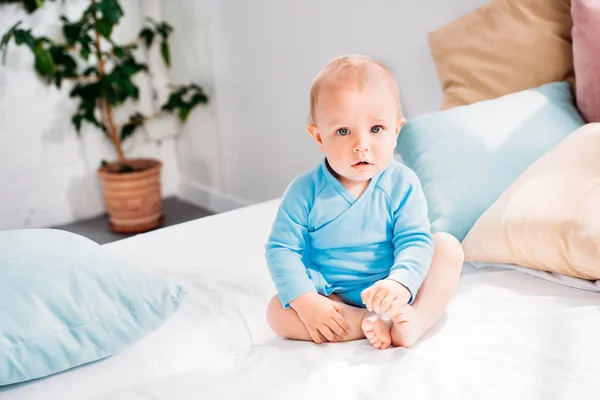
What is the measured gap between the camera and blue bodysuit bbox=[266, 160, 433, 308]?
3.53 feet

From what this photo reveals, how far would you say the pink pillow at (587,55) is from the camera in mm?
1450

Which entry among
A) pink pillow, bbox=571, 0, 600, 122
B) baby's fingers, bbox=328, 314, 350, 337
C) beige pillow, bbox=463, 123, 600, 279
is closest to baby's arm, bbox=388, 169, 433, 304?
baby's fingers, bbox=328, 314, 350, 337

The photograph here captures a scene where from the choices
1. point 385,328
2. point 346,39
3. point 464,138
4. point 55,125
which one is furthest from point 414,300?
point 55,125

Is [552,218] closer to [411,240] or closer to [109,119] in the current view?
[411,240]

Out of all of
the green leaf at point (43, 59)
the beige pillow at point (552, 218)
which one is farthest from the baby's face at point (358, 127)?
the green leaf at point (43, 59)

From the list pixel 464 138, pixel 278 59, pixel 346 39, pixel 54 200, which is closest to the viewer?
pixel 464 138

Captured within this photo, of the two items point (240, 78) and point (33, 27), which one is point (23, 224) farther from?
point (240, 78)

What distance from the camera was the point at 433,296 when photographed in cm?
105

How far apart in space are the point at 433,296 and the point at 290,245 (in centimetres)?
24

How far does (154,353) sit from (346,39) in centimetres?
151

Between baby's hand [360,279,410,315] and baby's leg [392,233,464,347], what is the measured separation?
0.02 m

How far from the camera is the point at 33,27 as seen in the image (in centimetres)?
284

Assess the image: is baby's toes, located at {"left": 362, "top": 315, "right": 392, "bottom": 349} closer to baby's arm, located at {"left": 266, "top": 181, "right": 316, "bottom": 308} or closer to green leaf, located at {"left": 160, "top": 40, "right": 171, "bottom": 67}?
baby's arm, located at {"left": 266, "top": 181, "right": 316, "bottom": 308}

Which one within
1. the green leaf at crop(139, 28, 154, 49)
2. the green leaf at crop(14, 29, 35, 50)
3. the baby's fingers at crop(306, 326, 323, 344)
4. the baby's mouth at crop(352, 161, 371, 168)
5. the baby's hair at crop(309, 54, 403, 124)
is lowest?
the baby's fingers at crop(306, 326, 323, 344)
